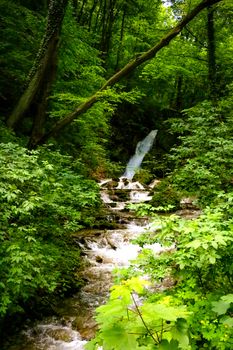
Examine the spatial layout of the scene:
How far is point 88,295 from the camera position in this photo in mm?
6984

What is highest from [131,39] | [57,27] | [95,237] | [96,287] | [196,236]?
[131,39]

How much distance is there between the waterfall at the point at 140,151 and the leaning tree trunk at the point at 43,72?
1225 centimetres

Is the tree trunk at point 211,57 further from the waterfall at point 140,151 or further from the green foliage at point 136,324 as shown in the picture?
the green foliage at point 136,324

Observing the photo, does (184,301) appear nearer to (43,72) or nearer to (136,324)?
(136,324)

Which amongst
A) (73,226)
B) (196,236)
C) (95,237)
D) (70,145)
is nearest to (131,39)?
(70,145)

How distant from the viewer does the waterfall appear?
805 inches

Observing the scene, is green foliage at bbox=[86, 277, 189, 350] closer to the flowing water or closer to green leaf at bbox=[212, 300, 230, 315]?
green leaf at bbox=[212, 300, 230, 315]

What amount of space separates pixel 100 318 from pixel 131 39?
2182cm

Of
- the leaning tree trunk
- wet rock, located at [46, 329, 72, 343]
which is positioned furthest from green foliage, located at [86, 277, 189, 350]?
the leaning tree trunk

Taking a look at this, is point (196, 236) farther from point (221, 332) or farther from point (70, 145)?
point (70, 145)

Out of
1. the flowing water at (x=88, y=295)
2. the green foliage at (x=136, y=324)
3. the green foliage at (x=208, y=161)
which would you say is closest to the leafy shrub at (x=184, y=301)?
the green foliage at (x=136, y=324)

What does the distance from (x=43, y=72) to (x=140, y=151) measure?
14392mm

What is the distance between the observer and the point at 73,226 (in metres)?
5.76

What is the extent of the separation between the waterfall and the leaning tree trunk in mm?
12254
